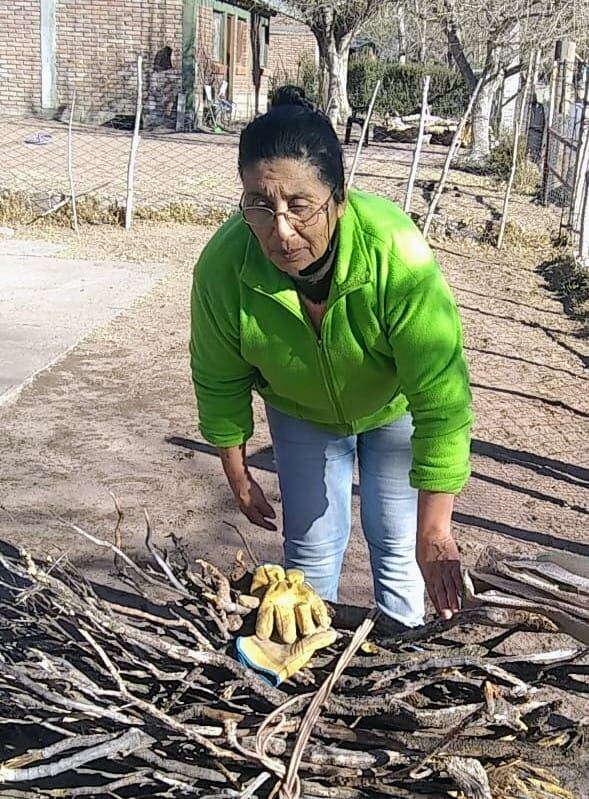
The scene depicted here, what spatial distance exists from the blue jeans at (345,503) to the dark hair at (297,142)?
2.26 ft

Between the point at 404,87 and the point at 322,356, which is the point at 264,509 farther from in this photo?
the point at 404,87

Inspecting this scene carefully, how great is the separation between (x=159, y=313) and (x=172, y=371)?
1572 mm

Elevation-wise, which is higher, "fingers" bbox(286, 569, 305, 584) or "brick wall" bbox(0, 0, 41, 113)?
"brick wall" bbox(0, 0, 41, 113)

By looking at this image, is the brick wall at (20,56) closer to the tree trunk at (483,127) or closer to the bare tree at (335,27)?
the bare tree at (335,27)

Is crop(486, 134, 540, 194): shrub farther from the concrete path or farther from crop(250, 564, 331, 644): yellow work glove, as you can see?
crop(250, 564, 331, 644): yellow work glove

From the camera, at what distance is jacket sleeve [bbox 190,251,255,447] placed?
7.04 feet

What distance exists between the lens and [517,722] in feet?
5.22

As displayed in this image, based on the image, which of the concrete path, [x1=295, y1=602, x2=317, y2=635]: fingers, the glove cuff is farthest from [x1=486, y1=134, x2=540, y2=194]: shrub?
the glove cuff

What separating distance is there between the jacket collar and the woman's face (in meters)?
0.05

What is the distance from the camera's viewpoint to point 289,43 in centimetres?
3244

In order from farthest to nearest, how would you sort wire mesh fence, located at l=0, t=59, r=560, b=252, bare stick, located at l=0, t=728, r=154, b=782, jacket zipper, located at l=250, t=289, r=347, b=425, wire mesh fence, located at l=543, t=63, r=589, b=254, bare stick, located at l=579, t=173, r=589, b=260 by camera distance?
1. wire mesh fence, located at l=0, t=59, r=560, b=252
2. wire mesh fence, located at l=543, t=63, r=589, b=254
3. bare stick, located at l=579, t=173, r=589, b=260
4. jacket zipper, located at l=250, t=289, r=347, b=425
5. bare stick, located at l=0, t=728, r=154, b=782

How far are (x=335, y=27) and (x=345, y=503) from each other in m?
21.3

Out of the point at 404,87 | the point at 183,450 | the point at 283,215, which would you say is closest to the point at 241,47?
the point at 404,87

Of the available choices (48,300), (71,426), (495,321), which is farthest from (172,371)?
(495,321)
